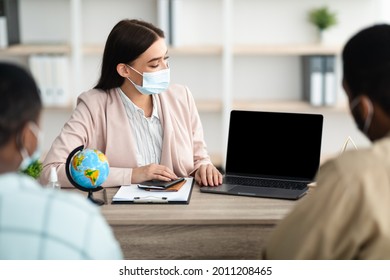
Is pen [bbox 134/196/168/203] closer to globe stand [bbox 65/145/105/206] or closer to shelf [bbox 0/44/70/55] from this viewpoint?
globe stand [bbox 65/145/105/206]

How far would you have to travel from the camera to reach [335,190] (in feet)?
4.43

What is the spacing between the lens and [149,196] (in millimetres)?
2178

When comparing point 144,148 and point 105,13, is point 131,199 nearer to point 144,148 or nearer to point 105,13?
point 144,148

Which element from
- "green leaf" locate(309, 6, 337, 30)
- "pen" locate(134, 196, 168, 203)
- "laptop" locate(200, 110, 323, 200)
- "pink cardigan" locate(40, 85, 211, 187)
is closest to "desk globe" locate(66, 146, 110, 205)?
"pen" locate(134, 196, 168, 203)

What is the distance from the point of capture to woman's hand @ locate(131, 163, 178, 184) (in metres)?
2.33

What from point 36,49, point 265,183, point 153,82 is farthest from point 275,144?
point 36,49

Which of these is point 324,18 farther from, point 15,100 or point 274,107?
point 15,100

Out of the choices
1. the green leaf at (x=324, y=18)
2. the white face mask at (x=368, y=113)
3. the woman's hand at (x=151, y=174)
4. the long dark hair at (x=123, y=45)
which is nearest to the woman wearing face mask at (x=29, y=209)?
the white face mask at (x=368, y=113)

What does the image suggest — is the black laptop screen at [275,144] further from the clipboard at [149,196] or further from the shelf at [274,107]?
the shelf at [274,107]

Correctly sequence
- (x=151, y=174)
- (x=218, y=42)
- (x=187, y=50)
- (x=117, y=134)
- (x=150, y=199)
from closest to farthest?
1. (x=150, y=199)
2. (x=151, y=174)
3. (x=117, y=134)
4. (x=187, y=50)
5. (x=218, y=42)

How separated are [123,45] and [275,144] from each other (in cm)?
71

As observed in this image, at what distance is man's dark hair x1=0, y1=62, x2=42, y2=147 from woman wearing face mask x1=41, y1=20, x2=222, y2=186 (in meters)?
1.10

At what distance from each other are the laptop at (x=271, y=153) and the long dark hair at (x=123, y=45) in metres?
0.46

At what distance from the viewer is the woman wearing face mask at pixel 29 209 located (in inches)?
49.4
